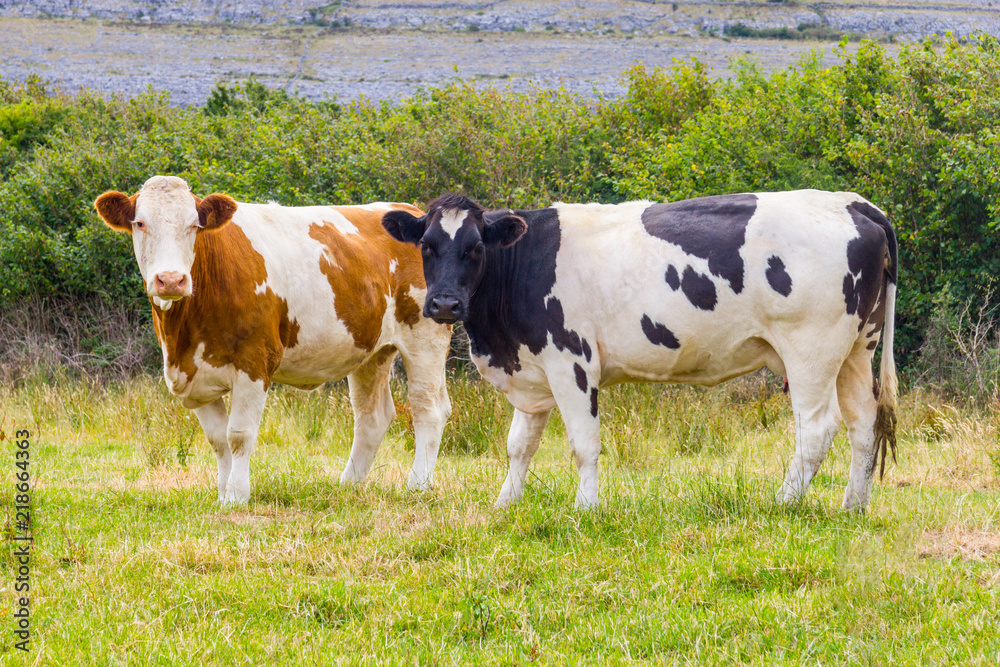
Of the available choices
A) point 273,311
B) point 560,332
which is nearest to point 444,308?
point 560,332

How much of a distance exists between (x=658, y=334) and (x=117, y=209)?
3.75 meters

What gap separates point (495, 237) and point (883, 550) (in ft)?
10.2

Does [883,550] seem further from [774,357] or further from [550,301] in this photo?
[550,301]

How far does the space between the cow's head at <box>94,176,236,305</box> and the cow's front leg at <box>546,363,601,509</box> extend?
8.26ft

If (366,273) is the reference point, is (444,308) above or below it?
above

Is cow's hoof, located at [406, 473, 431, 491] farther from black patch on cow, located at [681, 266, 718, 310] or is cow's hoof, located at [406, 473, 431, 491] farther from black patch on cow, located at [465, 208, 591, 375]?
black patch on cow, located at [681, 266, 718, 310]

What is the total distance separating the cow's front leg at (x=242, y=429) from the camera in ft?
22.7

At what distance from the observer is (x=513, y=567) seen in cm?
501

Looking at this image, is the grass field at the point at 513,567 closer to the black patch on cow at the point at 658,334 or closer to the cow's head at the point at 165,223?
the black patch on cow at the point at 658,334

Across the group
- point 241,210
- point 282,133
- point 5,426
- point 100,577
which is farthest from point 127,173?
point 100,577

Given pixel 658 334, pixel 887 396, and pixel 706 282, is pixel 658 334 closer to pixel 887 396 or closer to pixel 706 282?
pixel 706 282

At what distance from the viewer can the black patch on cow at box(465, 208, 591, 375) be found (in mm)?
6496

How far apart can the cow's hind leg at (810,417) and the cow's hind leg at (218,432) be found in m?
4.07

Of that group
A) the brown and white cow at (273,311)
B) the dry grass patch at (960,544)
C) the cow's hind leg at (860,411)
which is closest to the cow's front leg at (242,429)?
the brown and white cow at (273,311)
